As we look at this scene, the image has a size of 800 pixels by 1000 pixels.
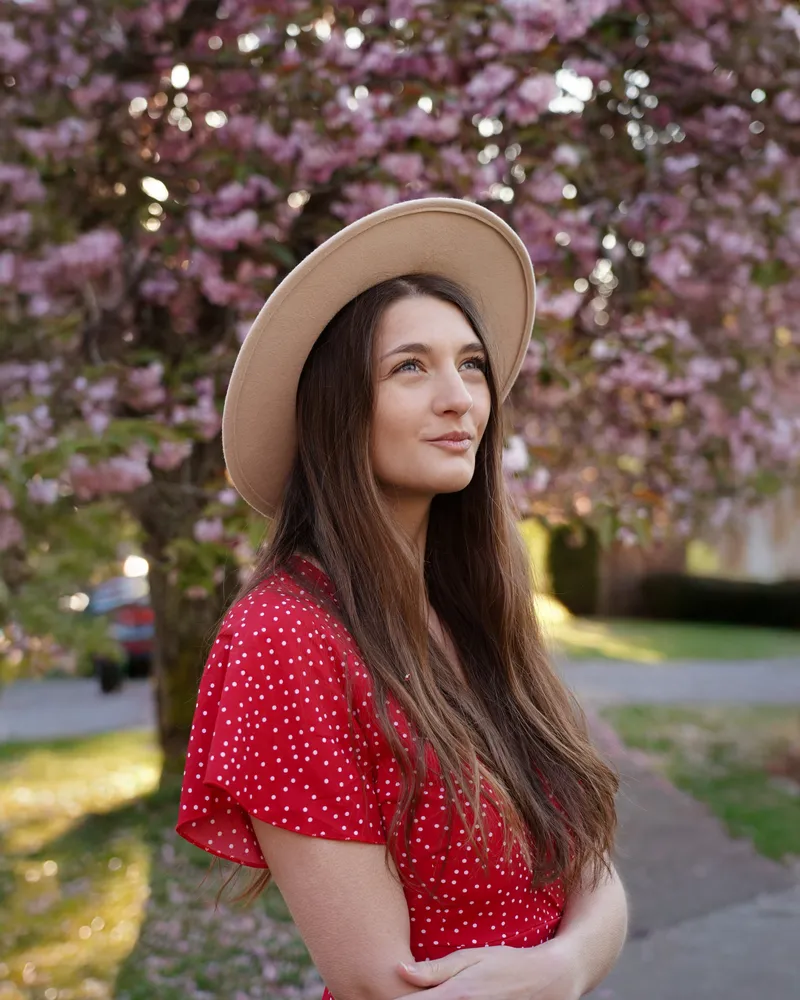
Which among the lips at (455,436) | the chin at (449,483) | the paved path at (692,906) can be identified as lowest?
the paved path at (692,906)

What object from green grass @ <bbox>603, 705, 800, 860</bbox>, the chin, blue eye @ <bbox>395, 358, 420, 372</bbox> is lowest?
green grass @ <bbox>603, 705, 800, 860</bbox>

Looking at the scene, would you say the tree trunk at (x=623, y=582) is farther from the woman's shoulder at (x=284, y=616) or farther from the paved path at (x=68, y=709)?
the woman's shoulder at (x=284, y=616)

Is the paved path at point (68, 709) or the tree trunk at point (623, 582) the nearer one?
the paved path at point (68, 709)

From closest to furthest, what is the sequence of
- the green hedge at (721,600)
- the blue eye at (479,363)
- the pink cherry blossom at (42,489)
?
the blue eye at (479,363) → the pink cherry blossom at (42,489) → the green hedge at (721,600)

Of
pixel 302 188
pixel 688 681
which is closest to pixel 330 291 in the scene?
pixel 302 188

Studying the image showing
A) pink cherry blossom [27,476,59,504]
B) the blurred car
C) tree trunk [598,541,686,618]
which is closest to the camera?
pink cherry blossom [27,476,59,504]

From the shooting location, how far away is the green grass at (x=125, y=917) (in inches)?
163

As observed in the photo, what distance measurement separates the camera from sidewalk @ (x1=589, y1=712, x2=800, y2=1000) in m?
4.23

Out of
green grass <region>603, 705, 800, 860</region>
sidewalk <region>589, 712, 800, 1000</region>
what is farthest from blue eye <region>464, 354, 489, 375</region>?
green grass <region>603, 705, 800, 860</region>

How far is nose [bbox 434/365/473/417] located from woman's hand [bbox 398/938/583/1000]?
0.73 metres

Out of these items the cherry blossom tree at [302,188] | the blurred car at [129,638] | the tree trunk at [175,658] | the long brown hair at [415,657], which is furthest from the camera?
the blurred car at [129,638]

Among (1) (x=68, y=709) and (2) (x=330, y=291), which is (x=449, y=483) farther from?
(1) (x=68, y=709)

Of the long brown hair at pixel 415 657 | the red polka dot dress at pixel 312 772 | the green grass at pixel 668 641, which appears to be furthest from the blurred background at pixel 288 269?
the green grass at pixel 668 641

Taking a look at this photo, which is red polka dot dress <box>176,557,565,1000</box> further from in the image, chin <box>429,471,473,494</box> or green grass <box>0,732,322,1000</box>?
green grass <box>0,732,322,1000</box>
